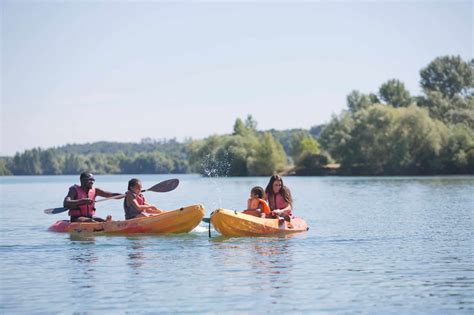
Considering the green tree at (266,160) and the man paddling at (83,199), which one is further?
the green tree at (266,160)

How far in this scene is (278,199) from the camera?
60.5ft

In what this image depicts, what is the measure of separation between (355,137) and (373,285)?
6524cm

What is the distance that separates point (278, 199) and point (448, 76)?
91.4 metres

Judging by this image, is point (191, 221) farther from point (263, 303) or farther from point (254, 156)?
point (254, 156)

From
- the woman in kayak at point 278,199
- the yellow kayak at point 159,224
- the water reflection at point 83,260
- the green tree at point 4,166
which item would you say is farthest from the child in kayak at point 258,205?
the green tree at point 4,166

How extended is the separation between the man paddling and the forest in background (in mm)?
51504

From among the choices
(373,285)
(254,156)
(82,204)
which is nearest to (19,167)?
(254,156)

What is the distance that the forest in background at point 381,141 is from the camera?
6831 cm

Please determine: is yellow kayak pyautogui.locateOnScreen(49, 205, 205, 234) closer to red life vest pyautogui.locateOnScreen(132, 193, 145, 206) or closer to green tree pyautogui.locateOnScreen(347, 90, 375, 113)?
red life vest pyautogui.locateOnScreen(132, 193, 145, 206)

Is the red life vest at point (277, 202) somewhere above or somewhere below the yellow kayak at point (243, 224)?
above

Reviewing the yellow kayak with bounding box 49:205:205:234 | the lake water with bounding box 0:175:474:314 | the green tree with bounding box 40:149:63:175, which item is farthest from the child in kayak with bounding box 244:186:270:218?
the green tree with bounding box 40:149:63:175

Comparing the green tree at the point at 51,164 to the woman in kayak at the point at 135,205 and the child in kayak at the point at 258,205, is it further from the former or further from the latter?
the child in kayak at the point at 258,205

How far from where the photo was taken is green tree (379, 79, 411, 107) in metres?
103

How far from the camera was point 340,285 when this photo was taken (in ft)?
37.8
